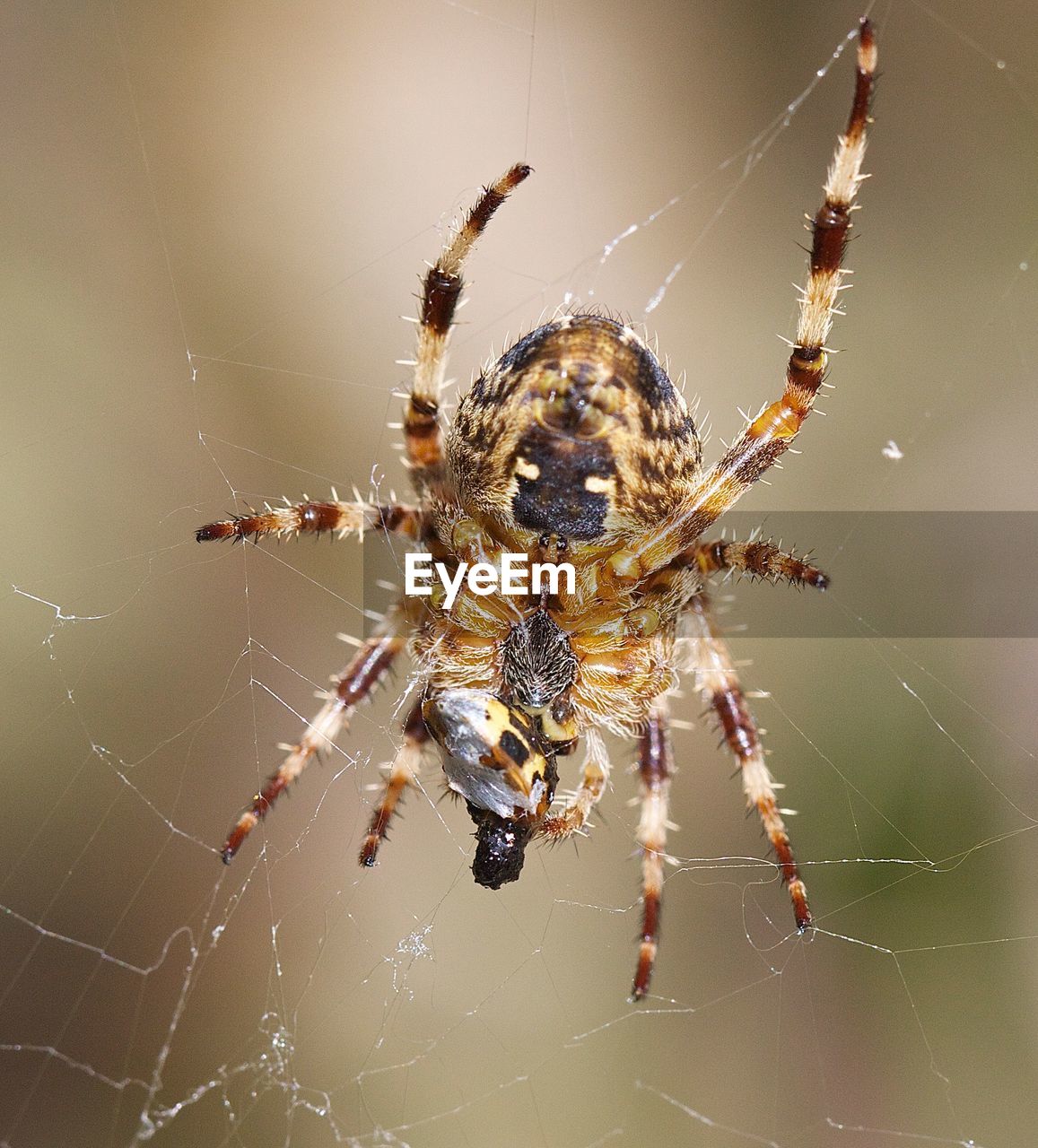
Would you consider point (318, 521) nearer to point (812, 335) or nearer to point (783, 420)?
point (783, 420)

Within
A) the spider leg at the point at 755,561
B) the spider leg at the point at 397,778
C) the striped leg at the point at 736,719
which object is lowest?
the spider leg at the point at 397,778

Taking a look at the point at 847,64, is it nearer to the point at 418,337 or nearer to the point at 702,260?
the point at 702,260

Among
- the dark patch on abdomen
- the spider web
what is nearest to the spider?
the dark patch on abdomen

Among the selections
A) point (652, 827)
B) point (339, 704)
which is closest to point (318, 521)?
point (339, 704)

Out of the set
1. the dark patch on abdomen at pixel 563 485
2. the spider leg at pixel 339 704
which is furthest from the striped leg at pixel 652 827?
the spider leg at pixel 339 704

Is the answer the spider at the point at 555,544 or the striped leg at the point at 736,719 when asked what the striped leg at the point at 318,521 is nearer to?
the spider at the point at 555,544

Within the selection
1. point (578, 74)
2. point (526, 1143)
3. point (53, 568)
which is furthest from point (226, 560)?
point (578, 74)

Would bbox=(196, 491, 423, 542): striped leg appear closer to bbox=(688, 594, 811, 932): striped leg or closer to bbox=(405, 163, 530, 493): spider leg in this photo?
bbox=(405, 163, 530, 493): spider leg
